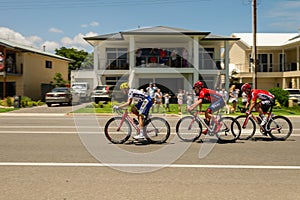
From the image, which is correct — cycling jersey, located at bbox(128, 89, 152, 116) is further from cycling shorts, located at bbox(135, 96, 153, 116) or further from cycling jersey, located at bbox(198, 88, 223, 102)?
cycling jersey, located at bbox(198, 88, 223, 102)

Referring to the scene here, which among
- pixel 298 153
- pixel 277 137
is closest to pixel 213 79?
pixel 277 137

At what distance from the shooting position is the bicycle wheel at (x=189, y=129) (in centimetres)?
1034

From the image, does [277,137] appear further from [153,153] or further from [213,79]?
[213,79]

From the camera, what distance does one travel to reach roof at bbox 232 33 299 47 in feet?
136

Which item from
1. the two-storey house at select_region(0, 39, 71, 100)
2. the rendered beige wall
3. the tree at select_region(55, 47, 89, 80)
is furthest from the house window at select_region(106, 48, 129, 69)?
the tree at select_region(55, 47, 89, 80)

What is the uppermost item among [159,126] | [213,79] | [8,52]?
[8,52]

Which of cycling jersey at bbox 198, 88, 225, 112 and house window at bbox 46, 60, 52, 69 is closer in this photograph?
cycling jersey at bbox 198, 88, 225, 112

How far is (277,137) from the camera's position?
10953mm

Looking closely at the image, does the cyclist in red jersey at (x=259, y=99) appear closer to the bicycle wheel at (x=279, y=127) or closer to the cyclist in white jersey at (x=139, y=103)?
the bicycle wheel at (x=279, y=127)

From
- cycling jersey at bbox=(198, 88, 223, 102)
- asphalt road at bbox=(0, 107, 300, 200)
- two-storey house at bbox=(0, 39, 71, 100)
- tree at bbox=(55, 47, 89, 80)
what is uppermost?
tree at bbox=(55, 47, 89, 80)

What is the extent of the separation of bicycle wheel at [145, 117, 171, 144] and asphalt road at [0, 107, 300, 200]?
0.28m

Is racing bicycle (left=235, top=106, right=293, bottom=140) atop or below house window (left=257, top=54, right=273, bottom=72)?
below

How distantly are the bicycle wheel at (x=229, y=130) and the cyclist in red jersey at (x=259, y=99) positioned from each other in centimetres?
59

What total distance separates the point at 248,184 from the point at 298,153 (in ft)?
11.0
